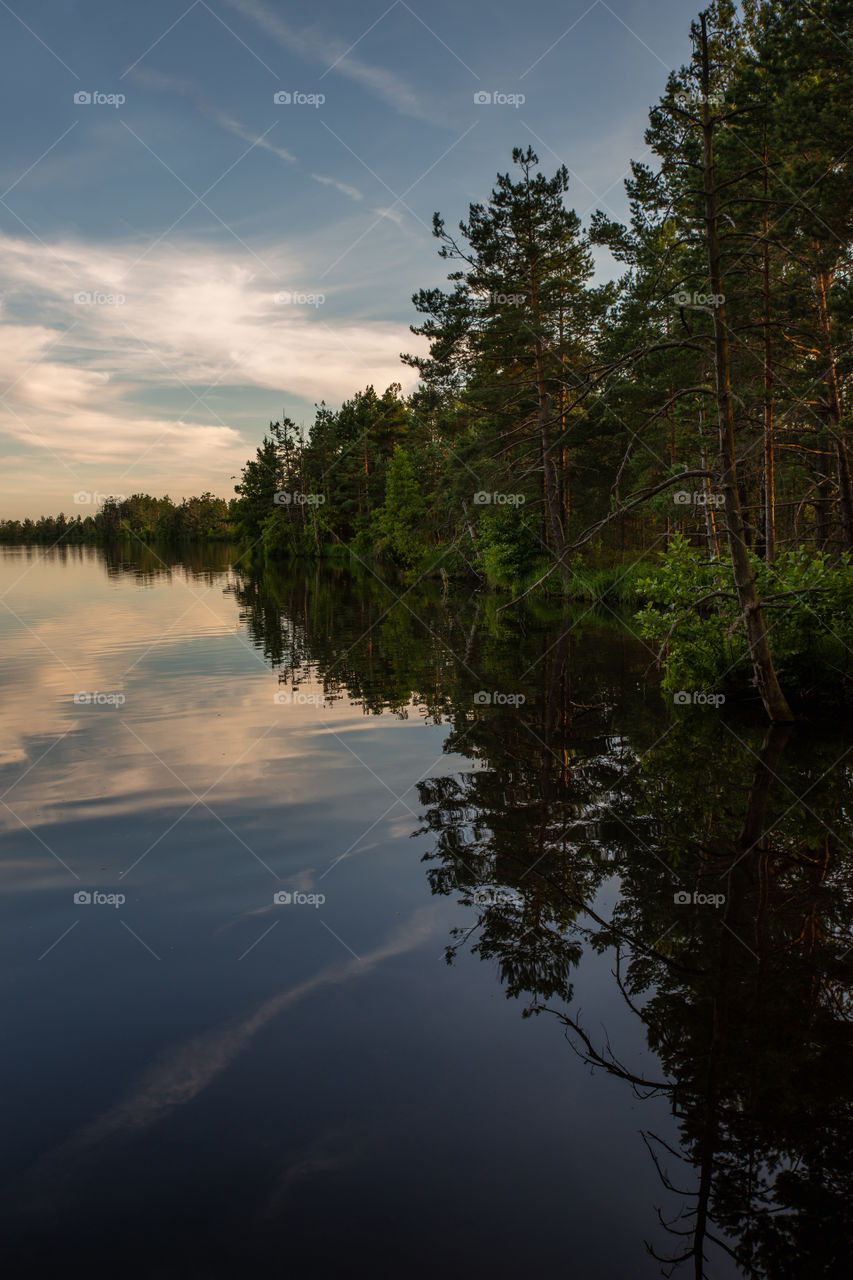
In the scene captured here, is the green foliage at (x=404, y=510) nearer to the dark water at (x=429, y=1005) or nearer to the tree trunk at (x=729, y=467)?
the tree trunk at (x=729, y=467)

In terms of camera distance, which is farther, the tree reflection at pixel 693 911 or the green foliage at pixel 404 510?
the green foliage at pixel 404 510

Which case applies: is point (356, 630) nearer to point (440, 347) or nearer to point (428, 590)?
point (440, 347)

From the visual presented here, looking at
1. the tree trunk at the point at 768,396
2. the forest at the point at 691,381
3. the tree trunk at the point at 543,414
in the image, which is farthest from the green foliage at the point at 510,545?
the tree trunk at the point at 768,396

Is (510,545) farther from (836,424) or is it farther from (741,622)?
(741,622)

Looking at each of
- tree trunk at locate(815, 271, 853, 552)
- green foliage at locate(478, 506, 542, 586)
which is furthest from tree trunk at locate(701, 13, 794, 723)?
green foliage at locate(478, 506, 542, 586)

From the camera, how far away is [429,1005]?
5438 mm

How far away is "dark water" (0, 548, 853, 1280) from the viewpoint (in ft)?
12.1

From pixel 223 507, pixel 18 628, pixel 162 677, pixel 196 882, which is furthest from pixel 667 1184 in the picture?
pixel 223 507

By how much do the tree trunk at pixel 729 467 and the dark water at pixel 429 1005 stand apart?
1133 mm

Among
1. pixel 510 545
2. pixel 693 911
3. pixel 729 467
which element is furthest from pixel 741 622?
pixel 510 545

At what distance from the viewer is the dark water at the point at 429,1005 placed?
370cm

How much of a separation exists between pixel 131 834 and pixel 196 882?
1.69 m

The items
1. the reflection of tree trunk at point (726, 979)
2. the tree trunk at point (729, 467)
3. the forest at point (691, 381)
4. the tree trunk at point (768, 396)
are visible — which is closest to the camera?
the reflection of tree trunk at point (726, 979)

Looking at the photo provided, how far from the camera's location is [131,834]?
342 inches
